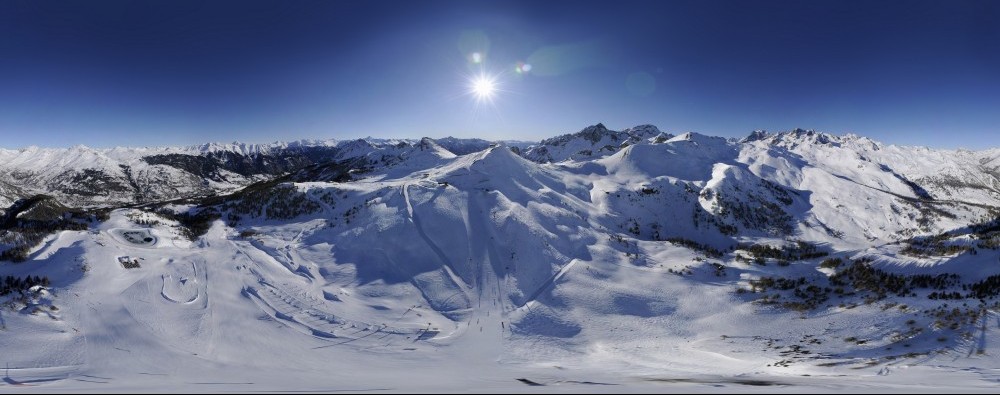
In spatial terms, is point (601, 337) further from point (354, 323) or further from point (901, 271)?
point (901, 271)

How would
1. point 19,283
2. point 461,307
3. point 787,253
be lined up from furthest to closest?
1. point 787,253
2. point 461,307
3. point 19,283

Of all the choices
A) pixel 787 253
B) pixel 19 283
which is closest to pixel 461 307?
pixel 19 283

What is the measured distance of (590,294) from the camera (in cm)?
3228

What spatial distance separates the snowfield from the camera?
52.5 feet

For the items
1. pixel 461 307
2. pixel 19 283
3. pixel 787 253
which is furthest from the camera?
pixel 787 253

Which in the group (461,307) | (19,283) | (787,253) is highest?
(787,253)

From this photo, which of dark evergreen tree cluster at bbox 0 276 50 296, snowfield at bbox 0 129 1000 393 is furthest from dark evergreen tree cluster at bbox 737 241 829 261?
dark evergreen tree cluster at bbox 0 276 50 296

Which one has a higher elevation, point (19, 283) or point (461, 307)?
point (19, 283)

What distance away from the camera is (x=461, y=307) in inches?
1213

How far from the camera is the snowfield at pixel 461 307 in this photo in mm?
15992

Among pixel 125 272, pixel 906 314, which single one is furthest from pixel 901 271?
pixel 125 272

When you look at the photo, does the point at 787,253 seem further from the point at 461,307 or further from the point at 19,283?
the point at 19,283

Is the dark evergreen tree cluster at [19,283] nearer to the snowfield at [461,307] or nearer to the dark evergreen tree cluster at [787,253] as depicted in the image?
the snowfield at [461,307]

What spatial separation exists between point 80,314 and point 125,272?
24.8 feet
